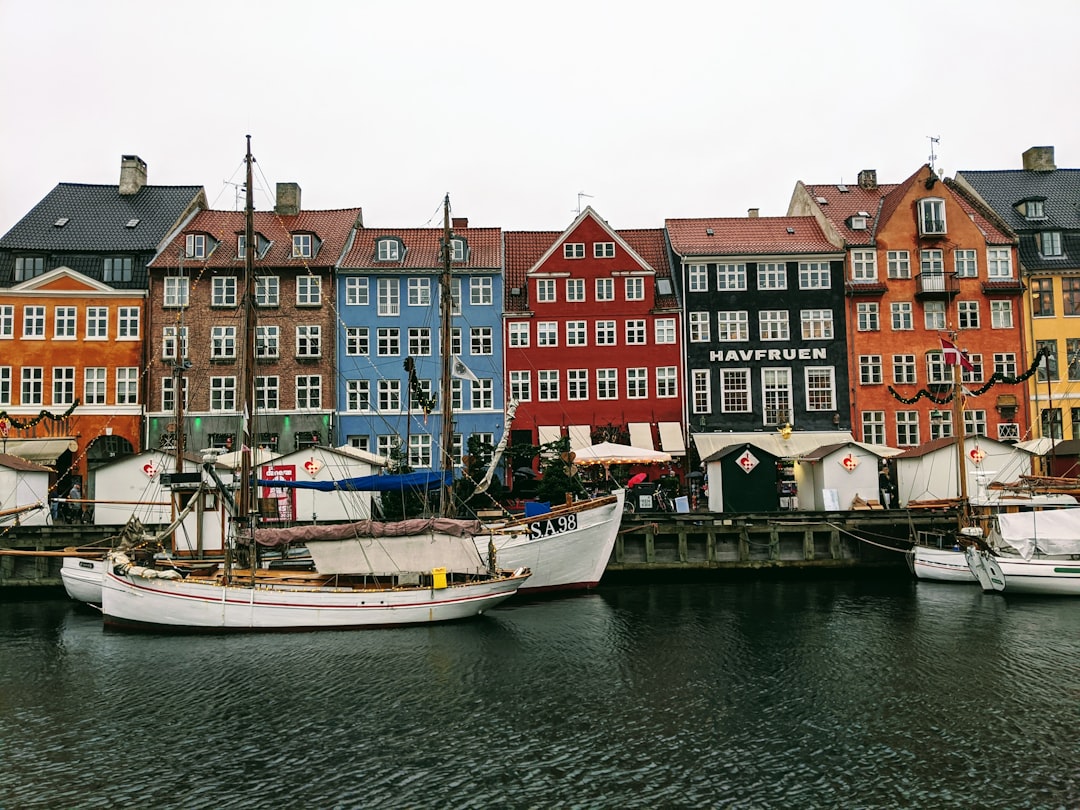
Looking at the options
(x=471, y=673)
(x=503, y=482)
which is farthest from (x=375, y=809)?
(x=503, y=482)

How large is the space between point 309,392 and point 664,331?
1870cm

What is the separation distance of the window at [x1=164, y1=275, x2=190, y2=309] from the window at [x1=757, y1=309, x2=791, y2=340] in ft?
97.4

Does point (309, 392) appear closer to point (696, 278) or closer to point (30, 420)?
point (30, 420)

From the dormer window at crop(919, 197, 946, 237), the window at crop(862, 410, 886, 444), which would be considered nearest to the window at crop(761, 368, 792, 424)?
the window at crop(862, 410, 886, 444)

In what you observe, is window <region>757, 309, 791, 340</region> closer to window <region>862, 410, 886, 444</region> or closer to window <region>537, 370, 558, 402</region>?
window <region>862, 410, 886, 444</region>

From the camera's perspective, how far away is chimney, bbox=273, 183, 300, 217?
2040 inches

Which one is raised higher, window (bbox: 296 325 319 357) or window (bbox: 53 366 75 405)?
window (bbox: 296 325 319 357)

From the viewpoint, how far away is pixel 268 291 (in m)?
47.0

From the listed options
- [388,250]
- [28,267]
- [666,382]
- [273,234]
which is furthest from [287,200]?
[666,382]

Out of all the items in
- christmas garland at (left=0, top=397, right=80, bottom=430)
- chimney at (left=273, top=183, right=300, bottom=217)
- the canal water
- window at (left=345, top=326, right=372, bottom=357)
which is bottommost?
the canal water

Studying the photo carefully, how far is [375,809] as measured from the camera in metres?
13.0

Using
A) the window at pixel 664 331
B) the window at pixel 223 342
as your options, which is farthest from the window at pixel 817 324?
the window at pixel 223 342

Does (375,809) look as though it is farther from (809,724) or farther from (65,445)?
(65,445)

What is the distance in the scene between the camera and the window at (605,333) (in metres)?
47.2
